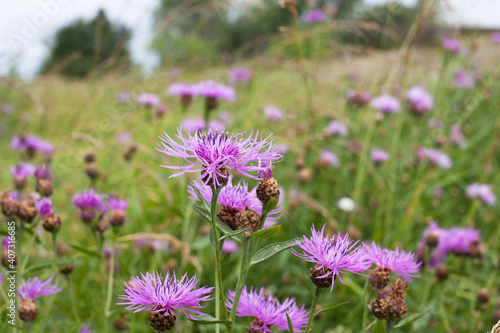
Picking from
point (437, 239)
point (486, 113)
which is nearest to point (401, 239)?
point (437, 239)

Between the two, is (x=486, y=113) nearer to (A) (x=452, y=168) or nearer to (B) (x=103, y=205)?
(A) (x=452, y=168)

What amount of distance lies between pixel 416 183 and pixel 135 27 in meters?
1.52

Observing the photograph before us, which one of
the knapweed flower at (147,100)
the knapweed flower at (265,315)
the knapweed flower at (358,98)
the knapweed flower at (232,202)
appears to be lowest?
the knapweed flower at (358,98)

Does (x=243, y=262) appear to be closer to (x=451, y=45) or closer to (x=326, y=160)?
(x=326, y=160)

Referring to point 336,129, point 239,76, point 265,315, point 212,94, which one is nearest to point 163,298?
point 265,315

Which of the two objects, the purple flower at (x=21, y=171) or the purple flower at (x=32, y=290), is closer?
the purple flower at (x=32, y=290)

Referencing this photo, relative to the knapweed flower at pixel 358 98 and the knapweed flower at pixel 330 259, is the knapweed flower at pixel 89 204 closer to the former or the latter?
the knapweed flower at pixel 330 259

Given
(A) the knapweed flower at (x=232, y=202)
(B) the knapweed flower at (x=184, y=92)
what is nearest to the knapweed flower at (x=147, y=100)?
(B) the knapweed flower at (x=184, y=92)

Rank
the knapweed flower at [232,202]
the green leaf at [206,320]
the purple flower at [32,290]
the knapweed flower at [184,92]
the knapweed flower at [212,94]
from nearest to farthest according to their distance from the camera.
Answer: the green leaf at [206,320]
the knapweed flower at [232,202]
the purple flower at [32,290]
the knapweed flower at [212,94]
the knapweed flower at [184,92]

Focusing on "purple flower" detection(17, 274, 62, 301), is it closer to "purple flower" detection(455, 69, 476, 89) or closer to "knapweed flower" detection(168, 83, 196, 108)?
"knapweed flower" detection(168, 83, 196, 108)

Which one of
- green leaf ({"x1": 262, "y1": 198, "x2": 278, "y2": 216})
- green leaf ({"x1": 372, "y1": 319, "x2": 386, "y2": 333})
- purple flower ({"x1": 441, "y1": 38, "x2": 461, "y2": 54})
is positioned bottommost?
purple flower ({"x1": 441, "y1": 38, "x2": 461, "y2": 54})

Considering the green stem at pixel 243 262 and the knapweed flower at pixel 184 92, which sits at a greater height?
the green stem at pixel 243 262

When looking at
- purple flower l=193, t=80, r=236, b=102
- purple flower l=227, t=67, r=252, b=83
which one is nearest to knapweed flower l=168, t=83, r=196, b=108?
purple flower l=193, t=80, r=236, b=102

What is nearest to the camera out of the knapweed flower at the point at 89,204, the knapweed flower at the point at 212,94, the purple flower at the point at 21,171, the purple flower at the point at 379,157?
the knapweed flower at the point at 89,204
